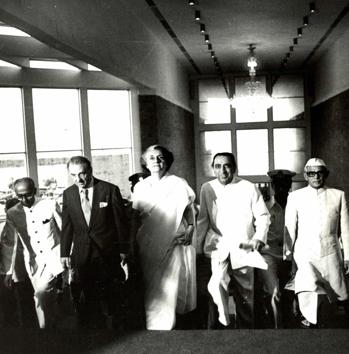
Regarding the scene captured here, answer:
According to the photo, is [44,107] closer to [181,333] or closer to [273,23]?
[273,23]

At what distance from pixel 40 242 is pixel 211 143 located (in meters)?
10.1

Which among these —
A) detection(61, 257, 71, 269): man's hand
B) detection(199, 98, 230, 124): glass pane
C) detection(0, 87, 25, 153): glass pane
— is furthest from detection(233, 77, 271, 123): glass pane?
detection(61, 257, 71, 269): man's hand

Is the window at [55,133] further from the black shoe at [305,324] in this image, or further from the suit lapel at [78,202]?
the black shoe at [305,324]

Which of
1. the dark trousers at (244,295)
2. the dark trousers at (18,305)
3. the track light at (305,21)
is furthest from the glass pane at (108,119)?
the dark trousers at (244,295)

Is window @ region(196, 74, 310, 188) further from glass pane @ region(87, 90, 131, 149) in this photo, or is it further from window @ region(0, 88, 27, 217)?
window @ region(0, 88, 27, 217)

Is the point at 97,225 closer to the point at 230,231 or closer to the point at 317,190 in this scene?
the point at 230,231

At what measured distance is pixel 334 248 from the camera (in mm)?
3824

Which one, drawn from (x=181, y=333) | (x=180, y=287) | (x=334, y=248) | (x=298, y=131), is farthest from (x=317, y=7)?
(x=298, y=131)

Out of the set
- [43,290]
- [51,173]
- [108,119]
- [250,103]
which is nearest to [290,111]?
[250,103]

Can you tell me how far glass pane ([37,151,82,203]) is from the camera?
7920mm

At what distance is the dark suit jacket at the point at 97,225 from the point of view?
3.55 metres

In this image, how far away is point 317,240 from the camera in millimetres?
3807

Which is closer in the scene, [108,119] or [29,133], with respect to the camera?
[29,133]

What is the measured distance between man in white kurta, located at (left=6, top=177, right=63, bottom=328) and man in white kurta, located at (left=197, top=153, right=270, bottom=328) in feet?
4.06
